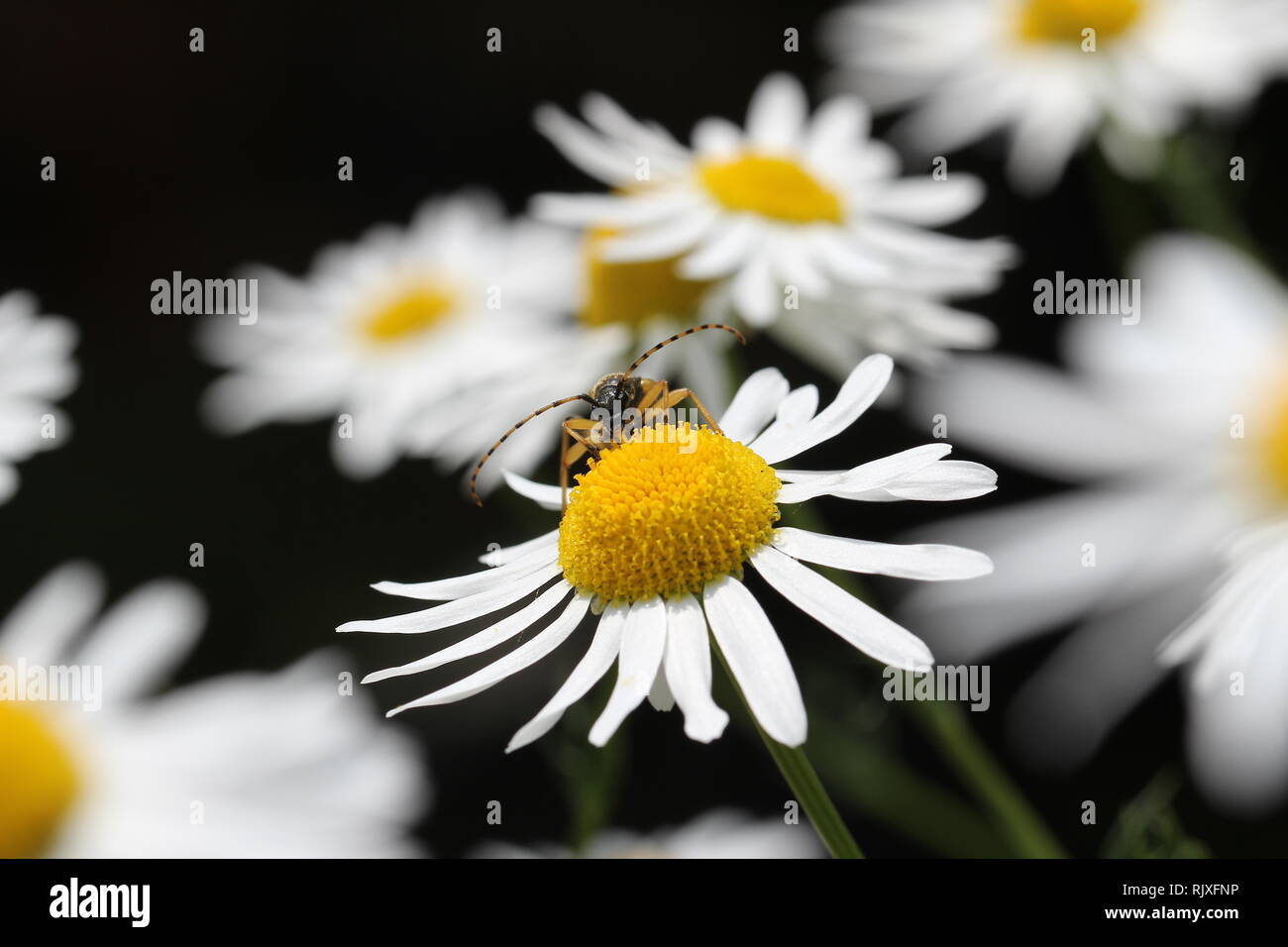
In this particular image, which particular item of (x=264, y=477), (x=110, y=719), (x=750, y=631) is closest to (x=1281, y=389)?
(x=750, y=631)

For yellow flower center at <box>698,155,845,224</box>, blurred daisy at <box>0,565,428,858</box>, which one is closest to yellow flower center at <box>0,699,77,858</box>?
blurred daisy at <box>0,565,428,858</box>

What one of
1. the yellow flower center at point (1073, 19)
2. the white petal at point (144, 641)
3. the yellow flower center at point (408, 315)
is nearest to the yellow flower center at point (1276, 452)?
the yellow flower center at point (1073, 19)

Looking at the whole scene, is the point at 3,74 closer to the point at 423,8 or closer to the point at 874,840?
the point at 423,8

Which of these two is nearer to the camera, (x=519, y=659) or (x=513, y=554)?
(x=519, y=659)

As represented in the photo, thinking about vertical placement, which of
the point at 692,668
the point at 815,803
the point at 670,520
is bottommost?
the point at 815,803

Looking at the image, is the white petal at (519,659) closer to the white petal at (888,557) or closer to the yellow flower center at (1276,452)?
the white petal at (888,557)

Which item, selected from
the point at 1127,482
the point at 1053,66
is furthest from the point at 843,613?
the point at 1053,66

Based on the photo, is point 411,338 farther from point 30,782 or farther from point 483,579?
point 483,579

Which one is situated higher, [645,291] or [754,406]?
[645,291]
